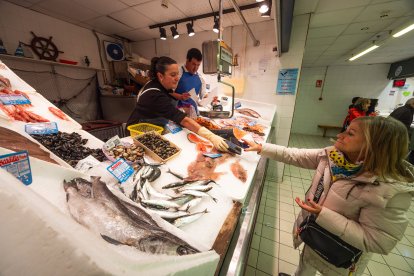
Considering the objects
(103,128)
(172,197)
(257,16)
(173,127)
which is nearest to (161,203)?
(172,197)

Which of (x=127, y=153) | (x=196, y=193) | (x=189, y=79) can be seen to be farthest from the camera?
(x=189, y=79)

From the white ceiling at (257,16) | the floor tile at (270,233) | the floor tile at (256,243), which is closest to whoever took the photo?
the floor tile at (256,243)

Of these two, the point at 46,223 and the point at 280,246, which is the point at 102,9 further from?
the point at 280,246

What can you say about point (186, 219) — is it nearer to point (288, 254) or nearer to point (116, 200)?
point (116, 200)

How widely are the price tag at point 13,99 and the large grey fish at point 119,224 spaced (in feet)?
4.77

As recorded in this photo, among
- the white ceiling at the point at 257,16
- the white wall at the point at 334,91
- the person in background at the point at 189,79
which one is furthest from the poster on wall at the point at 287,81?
the white wall at the point at 334,91

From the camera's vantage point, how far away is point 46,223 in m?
0.35

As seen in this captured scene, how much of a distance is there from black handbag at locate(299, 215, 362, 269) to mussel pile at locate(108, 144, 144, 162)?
1.61 meters

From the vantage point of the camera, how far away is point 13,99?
155 centimetres

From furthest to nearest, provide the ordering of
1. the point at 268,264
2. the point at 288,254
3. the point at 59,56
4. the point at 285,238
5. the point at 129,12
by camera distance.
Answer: the point at 59,56 → the point at 129,12 → the point at 285,238 → the point at 288,254 → the point at 268,264

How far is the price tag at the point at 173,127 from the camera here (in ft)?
6.53

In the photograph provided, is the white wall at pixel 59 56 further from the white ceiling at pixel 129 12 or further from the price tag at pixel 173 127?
the price tag at pixel 173 127

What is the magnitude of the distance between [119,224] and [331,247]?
1.59 m

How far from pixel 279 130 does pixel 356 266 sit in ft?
11.4
